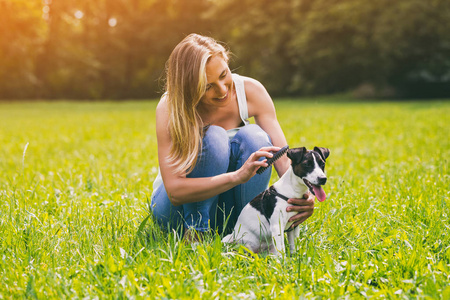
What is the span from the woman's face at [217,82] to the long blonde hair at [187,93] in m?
0.04

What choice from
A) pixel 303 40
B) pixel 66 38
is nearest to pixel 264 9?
pixel 303 40

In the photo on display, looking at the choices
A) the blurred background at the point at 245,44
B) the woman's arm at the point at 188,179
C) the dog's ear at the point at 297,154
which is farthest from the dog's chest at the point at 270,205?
the blurred background at the point at 245,44

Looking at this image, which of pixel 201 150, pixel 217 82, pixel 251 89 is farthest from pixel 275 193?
pixel 251 89

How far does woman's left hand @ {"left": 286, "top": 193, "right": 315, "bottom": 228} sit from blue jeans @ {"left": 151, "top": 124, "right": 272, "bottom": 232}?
39cm

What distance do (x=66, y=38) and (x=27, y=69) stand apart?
463 cm

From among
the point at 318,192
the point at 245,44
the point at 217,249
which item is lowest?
the point at 217,249

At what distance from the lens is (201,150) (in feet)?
9.11

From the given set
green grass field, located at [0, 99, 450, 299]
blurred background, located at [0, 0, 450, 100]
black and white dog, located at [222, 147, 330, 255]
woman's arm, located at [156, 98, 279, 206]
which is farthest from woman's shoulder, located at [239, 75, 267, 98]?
blurred background, located at [0, 0, 450, 100]

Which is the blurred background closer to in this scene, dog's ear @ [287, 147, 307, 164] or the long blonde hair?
the long blonde hair

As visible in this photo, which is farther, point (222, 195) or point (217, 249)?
point (222, 195)

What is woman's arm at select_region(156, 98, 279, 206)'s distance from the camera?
254 cm

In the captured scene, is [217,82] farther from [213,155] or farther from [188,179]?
[188,179]

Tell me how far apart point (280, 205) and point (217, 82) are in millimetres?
808

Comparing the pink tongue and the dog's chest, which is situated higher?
the pink tongue
